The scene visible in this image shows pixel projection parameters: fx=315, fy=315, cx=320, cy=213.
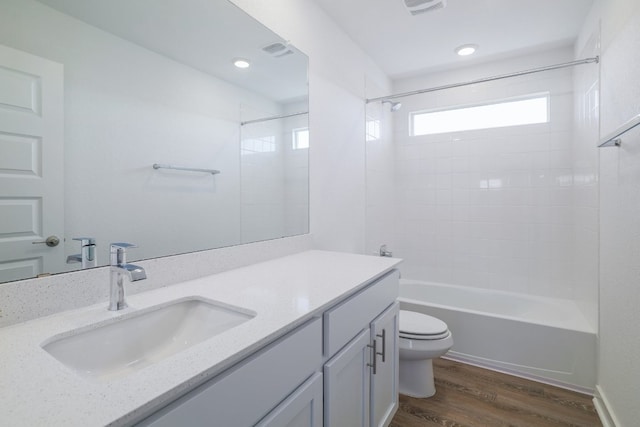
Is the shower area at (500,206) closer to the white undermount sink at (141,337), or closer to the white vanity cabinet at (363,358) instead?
the white vanity cabinet at (363,358)

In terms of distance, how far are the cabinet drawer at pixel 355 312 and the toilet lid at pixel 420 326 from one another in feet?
1.61

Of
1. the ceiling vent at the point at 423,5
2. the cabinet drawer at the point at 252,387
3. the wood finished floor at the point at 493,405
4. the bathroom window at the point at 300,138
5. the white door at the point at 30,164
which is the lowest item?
the wood finished floor at the point at 493,405

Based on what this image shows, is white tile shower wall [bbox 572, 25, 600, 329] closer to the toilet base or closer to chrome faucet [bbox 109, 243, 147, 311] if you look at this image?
the toilet base

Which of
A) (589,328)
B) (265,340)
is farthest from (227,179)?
(589,328)

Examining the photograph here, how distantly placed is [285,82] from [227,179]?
0.71 m

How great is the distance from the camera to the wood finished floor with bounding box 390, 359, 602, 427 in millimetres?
1712

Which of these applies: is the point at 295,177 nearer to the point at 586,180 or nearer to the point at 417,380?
the point at 417,380

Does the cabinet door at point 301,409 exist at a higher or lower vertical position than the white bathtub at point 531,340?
higher

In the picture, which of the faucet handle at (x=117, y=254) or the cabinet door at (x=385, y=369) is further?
the cabinet door at (x=385, y=369)

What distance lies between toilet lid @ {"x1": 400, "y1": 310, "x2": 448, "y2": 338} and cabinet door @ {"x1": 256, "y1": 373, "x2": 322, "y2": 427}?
1.09 m

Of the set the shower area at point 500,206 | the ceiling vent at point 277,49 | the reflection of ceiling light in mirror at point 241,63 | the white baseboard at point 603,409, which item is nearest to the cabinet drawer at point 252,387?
the reflection of ceiling light in mirror at point 241,63

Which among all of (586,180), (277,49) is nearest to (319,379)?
(277,49)

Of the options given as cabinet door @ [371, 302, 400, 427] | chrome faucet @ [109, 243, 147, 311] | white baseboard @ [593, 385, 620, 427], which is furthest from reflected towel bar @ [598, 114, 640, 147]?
chrome faucet @ [109, 243, 147, 311]

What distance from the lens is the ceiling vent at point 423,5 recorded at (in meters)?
1.95
